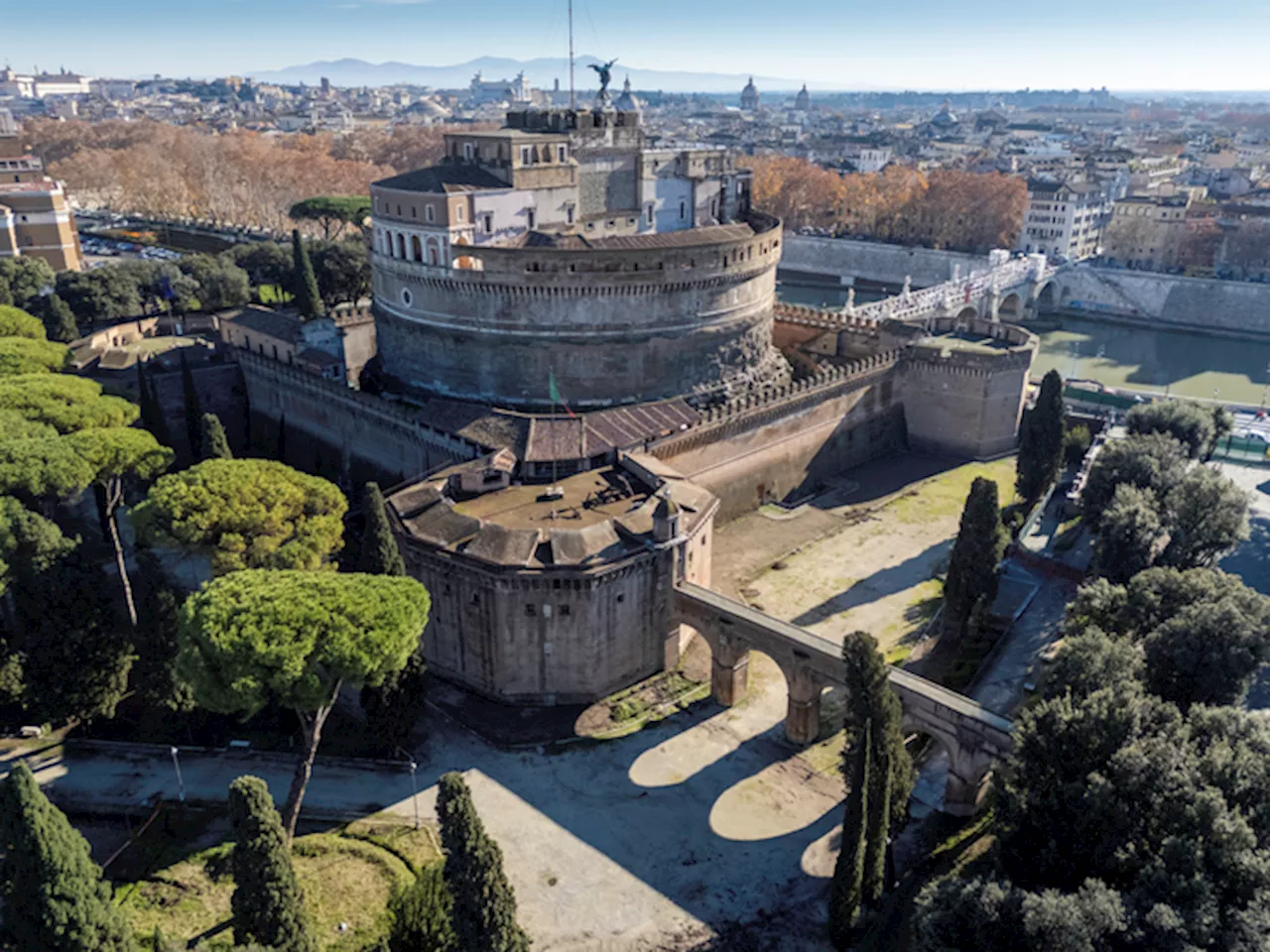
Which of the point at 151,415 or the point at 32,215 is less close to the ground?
the point at 32,215

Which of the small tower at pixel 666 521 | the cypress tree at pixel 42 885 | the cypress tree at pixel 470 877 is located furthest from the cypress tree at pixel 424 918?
the small tower at pixel 666 521

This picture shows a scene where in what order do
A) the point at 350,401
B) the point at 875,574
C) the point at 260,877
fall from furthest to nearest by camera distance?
the point at 350,401, the point at 875,574, the point at 260,877

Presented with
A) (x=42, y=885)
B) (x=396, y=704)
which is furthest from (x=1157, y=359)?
(x=42, y=885)

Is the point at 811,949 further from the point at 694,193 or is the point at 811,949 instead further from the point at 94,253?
the point at 94,253

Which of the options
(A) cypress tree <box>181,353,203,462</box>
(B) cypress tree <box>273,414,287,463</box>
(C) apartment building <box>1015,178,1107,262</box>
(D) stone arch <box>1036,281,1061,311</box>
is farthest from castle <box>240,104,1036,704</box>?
(C) apartment building <box>1015,178,1107,262</box>

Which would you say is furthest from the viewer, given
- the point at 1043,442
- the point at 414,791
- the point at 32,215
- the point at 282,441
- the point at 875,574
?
the point at 32,215

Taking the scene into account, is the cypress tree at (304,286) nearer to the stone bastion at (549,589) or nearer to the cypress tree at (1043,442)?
the stone bastion at (549,589)

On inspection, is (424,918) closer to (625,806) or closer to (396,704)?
(625,806)
